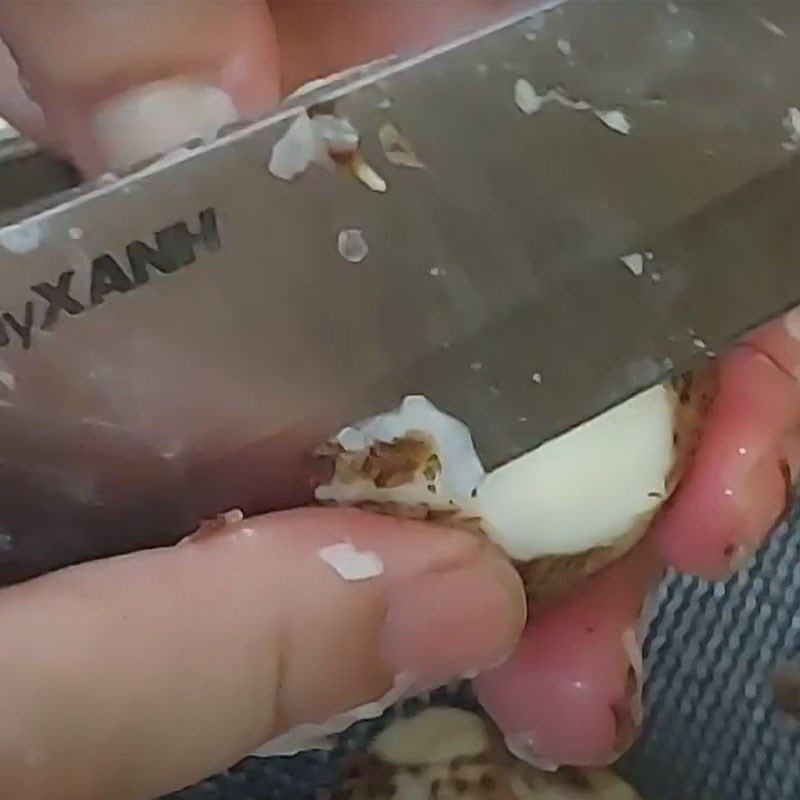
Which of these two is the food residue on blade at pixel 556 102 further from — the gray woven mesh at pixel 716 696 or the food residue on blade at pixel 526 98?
the gray woven mesh at pixel 716 696

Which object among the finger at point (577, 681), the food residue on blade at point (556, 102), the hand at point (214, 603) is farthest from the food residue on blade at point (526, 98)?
the finger at point (577, 681)

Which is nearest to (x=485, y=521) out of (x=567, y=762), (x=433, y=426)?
(x=433, y=426)

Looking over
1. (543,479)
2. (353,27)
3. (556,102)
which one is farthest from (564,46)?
(353,27)

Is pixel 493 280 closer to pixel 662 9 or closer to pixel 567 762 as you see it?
pixel 662 9

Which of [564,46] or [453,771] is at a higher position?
[564,46]

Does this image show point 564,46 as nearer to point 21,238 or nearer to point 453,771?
point 21,238

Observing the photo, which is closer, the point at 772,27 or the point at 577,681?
the point at 772,27
